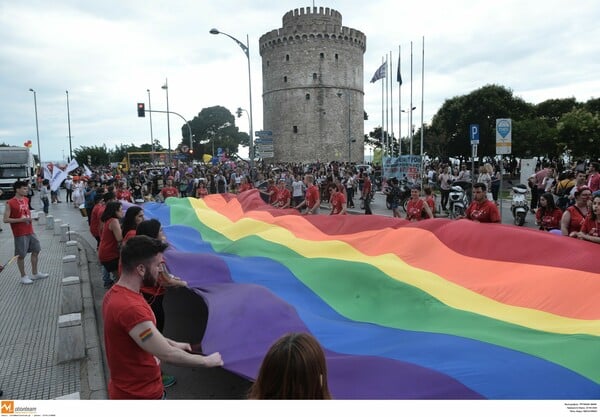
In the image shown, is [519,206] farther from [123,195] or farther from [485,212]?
[123,195]

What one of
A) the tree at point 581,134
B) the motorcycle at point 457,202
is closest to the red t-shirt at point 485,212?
the motorcycle at point 457,202

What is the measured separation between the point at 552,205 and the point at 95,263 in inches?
370

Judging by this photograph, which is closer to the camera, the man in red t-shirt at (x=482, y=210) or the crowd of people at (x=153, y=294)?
the crowd of people at (x=153, y=294)

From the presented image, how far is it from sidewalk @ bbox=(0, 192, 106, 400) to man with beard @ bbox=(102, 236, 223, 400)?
69.4 inches

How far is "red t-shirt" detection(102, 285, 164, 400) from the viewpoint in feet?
8.52

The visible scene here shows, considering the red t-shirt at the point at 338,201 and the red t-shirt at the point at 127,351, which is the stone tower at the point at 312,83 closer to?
the red t-shirt at the point at 338,201

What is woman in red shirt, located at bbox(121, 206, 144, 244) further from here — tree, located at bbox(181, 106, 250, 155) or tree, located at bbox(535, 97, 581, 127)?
tree, located at bbox(181, 106, 250, 155)

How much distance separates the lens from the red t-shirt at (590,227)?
5.57 meters

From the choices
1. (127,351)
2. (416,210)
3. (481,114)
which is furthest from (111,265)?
(481,114)

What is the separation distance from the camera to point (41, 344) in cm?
570

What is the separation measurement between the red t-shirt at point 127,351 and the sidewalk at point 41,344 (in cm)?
174

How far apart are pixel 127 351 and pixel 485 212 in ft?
19.2

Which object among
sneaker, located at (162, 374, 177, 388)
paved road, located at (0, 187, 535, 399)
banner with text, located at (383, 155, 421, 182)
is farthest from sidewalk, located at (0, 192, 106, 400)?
banner with text, located at (383, 155, 421, 182)
